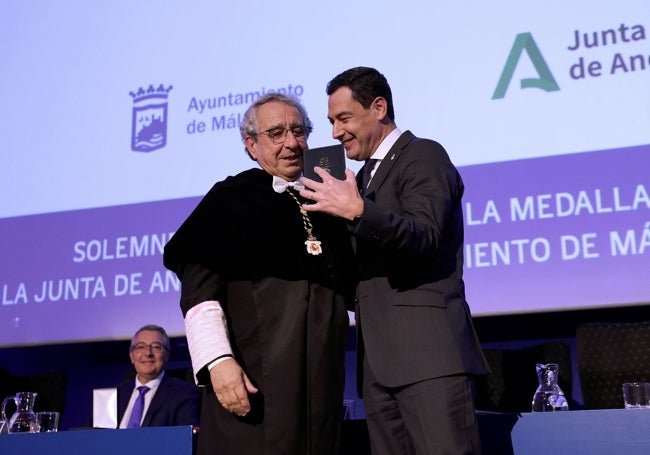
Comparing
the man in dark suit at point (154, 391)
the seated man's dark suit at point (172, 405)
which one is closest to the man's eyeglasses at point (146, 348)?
the man in dark suit at point (154, 391)

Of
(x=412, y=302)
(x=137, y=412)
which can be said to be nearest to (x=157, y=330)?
(x=137, y=412)

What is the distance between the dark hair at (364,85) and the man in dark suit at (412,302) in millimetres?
172

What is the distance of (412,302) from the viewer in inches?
80.7

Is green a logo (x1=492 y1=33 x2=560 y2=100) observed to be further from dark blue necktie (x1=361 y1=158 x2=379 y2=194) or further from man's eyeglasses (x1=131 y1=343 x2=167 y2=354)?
man's eyeglasses (x1=131 y1=343 x2=167 y2=354)

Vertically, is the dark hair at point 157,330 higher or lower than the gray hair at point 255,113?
lower

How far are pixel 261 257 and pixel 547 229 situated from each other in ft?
6.94

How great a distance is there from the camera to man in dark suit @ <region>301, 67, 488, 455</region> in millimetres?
1924

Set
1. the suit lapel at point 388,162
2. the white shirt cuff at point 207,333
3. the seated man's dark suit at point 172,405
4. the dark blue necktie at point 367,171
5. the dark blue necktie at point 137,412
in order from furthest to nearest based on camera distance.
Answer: the dark blue necktie at point 137,412, the seated man's dark suit at point 172,405, the dark blue necktie at point 367,171, the suit lapel at point 388,162, the white shirt cuff at point 207,333

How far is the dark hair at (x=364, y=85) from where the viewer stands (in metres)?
2.40

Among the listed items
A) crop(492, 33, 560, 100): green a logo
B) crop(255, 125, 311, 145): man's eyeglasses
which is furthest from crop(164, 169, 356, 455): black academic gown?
crop(492, 33, 560, 100): green a logo

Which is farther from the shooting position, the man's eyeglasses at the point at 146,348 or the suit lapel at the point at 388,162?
the man's eyeglasses at the point at 146,348

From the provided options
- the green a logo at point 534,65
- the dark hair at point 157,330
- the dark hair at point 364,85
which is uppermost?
the green a logo at point 534,65

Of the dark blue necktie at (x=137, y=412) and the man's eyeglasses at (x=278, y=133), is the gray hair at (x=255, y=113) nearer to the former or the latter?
the man's eyeglasses at (x=278, y=133)

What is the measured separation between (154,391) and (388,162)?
2.59 m
